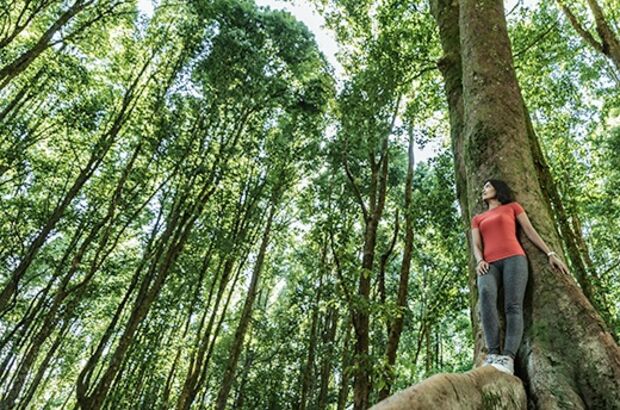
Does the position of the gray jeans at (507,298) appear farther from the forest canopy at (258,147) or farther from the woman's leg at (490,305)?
the forest canopy at (258,147)

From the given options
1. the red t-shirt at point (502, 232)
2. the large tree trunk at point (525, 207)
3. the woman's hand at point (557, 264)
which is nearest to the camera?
the large tree trunk at point (525, 207)

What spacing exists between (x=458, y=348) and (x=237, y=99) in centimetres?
2015

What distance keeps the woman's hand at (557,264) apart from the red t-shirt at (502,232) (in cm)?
17

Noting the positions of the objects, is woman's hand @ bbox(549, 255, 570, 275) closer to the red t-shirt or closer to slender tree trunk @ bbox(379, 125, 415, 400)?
the red t-shirt

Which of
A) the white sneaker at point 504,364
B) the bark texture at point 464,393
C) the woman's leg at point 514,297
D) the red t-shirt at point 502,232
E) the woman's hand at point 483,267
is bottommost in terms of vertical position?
the bark texture at point 464,393

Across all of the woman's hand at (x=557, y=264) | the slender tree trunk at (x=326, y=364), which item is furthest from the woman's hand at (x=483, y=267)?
the slender tree trunk at (x=326, y=364)

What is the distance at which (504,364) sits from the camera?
84.4 inches

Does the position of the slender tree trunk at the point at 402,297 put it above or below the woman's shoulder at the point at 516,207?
above

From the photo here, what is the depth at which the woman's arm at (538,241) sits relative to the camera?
7.98ft

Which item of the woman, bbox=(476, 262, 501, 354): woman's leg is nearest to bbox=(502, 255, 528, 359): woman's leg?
the woman

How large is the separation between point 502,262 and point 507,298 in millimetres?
271

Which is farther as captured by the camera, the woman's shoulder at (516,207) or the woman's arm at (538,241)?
the woman's shoulder at (516,207)

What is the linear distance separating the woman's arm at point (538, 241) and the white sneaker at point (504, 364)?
26.2 inches

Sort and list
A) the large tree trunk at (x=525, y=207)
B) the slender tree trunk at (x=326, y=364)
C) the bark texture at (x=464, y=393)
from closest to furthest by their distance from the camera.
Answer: the bark texture at (x=464, y=393) → the large tree trunk at (x=525, y=207) → the slender tree trunk at (x=326, y=364)
